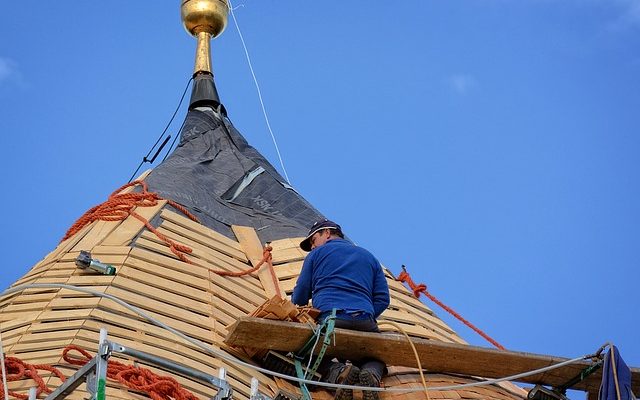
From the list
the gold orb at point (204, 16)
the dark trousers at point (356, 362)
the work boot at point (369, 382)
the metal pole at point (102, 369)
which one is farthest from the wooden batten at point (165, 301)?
the gold orb at point (204, 16)

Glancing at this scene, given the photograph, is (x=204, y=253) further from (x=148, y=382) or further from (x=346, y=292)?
(x=148, y=382)

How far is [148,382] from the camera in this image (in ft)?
23.4

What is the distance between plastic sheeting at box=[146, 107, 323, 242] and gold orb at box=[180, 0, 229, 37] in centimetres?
142

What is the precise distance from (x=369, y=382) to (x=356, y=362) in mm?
472

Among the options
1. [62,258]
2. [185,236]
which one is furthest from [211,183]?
[62,258]

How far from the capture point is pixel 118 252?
965cm

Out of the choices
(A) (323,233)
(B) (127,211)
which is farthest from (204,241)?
(A) (323,233)

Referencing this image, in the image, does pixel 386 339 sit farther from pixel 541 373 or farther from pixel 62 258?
pixel 62 258

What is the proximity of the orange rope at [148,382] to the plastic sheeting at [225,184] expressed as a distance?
4450mm

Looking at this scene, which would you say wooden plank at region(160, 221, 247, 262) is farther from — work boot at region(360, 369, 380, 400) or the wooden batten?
work boot at region(360, 369, 380, 400)

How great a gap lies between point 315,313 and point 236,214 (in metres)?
3.78

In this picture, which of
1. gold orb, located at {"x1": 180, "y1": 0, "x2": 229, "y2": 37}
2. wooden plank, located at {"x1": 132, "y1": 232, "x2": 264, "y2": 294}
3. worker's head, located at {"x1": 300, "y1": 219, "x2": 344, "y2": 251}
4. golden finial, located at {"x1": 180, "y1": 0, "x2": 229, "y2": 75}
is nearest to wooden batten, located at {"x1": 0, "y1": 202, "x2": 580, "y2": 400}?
wooden plank, located at {"x1": 132, "y1": 232, "x2": 264, "y2": 294}

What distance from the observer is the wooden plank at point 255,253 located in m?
10.5

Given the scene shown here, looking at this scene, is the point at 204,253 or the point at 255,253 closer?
the point at 204,253
